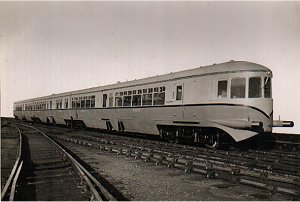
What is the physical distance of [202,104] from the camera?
12812 mm

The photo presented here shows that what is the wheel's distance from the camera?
1269cm

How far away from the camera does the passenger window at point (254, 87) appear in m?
11.8

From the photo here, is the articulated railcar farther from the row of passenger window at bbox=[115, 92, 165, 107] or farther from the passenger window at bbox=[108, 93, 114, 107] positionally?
the passenger window at bbox=[108, 93, 114, 107]

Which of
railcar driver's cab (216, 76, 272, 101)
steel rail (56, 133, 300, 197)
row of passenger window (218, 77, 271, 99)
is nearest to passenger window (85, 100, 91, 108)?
steel rail (56, 133, 300, 197)

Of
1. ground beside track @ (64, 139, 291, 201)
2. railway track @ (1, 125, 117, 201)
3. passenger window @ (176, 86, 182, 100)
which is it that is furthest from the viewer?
passenger window @ (176, 86, 182, 100)

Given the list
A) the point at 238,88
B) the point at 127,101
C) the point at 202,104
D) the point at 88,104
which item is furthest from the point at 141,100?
the point at 88,104

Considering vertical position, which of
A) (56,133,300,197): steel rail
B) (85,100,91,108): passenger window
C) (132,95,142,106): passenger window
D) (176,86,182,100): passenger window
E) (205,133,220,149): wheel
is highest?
(176,86,182,100): passenger window

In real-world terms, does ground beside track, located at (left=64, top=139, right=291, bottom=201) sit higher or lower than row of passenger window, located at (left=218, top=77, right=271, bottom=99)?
lower

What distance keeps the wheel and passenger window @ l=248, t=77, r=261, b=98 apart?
2.06 m

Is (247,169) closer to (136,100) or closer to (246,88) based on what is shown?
(246,88)

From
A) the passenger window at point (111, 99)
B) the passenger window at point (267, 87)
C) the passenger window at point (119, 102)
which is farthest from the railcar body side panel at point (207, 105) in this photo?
the passenger window at point (111, 99)

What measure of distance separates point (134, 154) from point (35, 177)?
13.4 feet

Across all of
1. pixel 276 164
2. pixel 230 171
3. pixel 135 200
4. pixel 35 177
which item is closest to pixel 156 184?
pixel 135 200

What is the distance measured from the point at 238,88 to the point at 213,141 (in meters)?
2.41
